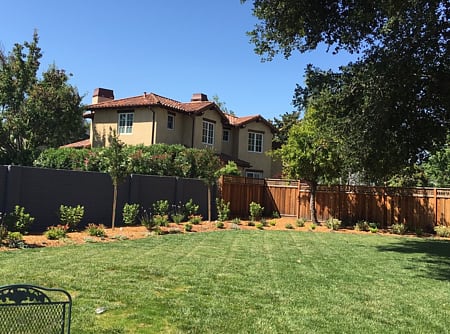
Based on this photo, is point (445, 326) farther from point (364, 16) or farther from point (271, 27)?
point (271, 27)

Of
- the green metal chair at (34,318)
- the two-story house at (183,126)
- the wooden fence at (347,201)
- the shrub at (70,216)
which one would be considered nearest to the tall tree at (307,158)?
the wooden fence at (347,201)

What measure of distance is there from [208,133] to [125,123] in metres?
5.62

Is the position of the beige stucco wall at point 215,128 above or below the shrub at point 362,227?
above

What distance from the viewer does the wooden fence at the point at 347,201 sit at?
1967 cm

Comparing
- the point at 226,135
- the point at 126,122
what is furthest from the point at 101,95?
the point at 226,135

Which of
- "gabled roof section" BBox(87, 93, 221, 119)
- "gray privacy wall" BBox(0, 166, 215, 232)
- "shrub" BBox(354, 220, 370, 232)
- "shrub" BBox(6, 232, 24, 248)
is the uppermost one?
"gabled roof section" BBox(87, 93, 221, 119)

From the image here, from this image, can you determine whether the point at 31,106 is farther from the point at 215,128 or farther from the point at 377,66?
the point at 377,66

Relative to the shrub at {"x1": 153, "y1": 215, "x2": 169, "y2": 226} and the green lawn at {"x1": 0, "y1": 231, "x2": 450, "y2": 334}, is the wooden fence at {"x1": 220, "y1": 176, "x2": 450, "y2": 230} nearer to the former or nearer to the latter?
the shrub at {"x1": 153, "y1": 215, "x2": 169, "y2": 226}

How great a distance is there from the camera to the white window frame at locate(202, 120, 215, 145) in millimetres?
29703

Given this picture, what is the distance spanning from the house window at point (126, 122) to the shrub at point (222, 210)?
927 centimetres

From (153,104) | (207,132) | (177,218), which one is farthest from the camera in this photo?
(207,132)

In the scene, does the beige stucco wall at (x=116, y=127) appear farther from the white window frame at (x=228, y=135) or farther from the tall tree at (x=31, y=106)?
the white window frame at (x=228, y=135)

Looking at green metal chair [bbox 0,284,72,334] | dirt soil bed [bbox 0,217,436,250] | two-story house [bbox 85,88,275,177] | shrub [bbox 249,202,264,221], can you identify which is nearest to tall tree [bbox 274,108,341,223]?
dirt soil bed [bbox 0,217,436,250]

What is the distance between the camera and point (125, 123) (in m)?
28.2
